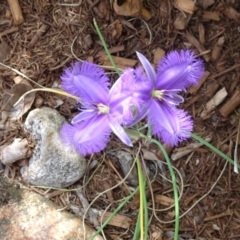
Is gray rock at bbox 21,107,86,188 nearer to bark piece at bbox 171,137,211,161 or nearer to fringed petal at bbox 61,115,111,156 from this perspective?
bark piece at bbox 171,137,211,161

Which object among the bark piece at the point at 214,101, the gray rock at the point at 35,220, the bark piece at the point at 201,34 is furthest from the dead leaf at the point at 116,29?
the gray rock at the point at 35,220

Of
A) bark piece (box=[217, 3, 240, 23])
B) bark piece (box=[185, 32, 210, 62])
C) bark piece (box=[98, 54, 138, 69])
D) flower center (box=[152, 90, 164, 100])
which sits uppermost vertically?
flower center (box=[152, 90, 164, 100])

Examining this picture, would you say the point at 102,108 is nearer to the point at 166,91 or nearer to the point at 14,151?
the point at 166,91

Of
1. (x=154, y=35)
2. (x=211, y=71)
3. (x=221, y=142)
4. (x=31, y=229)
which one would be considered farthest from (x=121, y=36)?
(x=31, y=229)

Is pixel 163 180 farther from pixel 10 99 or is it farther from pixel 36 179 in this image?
pixel 10 99

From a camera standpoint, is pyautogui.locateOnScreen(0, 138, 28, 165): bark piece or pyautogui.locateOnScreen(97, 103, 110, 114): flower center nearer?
pyautogui.locateOnScreen(97, 103, 110, 114): flower center

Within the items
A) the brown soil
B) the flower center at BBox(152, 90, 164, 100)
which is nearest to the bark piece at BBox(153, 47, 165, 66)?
the brown soil
